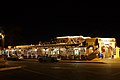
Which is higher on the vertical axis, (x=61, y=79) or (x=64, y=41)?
(x=64, y=41)

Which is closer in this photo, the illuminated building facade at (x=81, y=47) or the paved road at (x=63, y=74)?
the paved road at (x=63, y=74)

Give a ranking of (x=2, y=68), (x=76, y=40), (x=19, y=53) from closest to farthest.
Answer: (x=2, y=68), (x=76, y=40), (x=19, y=53)

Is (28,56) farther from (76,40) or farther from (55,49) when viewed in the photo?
(76,40)

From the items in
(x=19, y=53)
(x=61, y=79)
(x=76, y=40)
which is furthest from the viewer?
(x=19, y=53)

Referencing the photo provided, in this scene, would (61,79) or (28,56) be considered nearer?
(61,79)

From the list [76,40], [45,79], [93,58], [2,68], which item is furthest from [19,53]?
[45,79]

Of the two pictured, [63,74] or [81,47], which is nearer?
[63,74]

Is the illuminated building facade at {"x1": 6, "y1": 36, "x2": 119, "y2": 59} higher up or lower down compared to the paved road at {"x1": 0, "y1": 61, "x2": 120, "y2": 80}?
higher up

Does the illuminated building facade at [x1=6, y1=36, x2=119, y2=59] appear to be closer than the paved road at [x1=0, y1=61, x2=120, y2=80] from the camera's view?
No

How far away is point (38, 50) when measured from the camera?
72.6 m

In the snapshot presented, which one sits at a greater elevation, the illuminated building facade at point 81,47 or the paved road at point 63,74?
the illuminated building facade at point 81,47

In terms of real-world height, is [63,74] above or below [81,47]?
below

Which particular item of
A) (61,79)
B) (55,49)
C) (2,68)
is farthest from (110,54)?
(61,79)

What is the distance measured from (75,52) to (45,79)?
4137 centimetres
